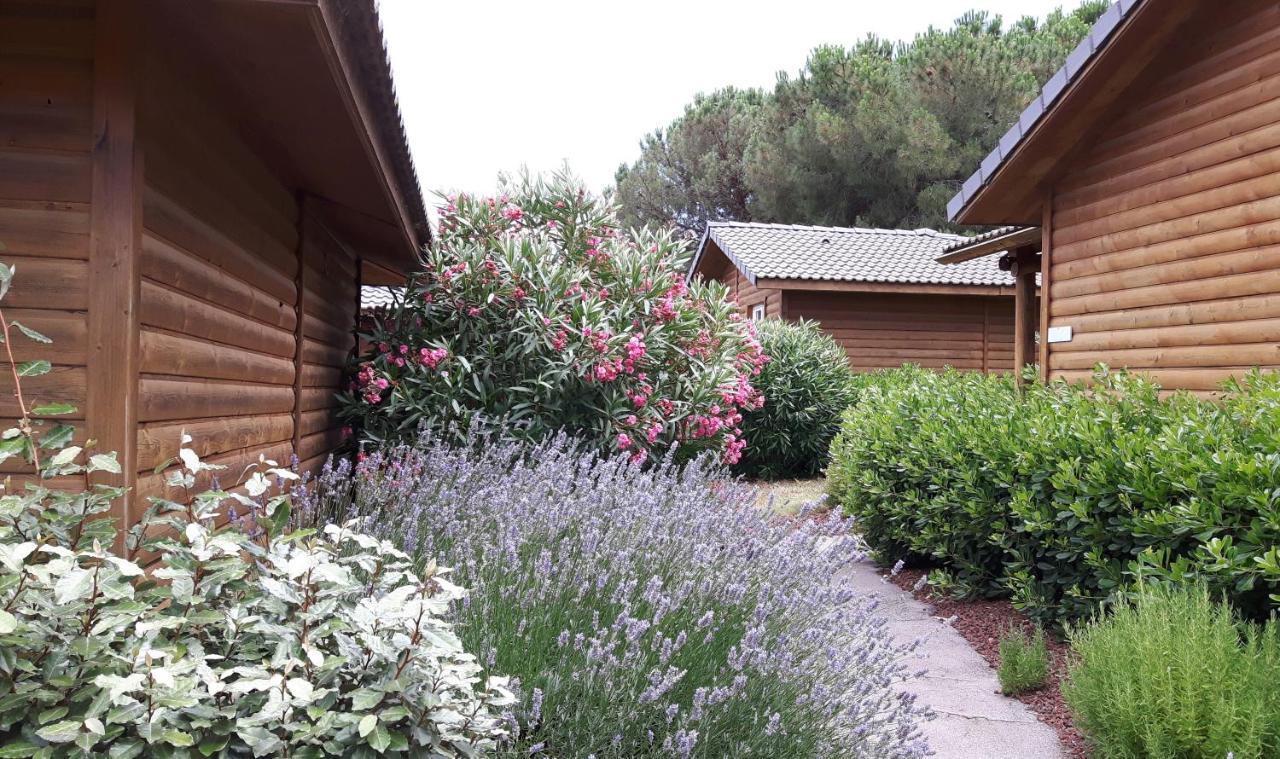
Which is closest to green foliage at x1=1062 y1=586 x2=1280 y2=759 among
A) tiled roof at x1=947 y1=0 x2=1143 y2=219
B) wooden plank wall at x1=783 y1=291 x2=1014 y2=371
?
tiled roof at x1=947 y1=0 x2=1143 y2=219

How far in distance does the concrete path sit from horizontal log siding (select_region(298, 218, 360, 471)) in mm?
4320

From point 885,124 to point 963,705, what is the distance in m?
24.1

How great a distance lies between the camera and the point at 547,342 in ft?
24.5

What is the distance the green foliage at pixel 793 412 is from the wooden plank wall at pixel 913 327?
176 inches

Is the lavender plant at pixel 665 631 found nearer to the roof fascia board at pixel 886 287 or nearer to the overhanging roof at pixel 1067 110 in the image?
the overhanging roof at pixel 1067 110

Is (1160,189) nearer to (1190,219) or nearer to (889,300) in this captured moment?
(1190,219)

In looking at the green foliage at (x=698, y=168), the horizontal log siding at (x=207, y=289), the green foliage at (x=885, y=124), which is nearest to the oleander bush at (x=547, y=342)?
the horizontal log siding at (x=207, y=289)

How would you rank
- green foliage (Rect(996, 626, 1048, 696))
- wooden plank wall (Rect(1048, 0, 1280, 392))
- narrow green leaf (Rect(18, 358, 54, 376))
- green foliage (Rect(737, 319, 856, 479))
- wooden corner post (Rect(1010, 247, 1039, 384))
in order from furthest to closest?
green foliage (Rect(737, 319, 856, 479))
wooden corner post (Rect(1010, 247, 1039, 384))
wooden plank wall (Rect(1048, 0, 1280, 392))
green foliage (Rect(996, 626, 1048, 696))
narrow green leaf (Rect(18, 358, 54, 376))

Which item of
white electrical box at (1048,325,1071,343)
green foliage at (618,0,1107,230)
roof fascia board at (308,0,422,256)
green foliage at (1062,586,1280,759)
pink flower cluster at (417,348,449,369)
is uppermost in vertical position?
green foliage at (618,0,1107,230)

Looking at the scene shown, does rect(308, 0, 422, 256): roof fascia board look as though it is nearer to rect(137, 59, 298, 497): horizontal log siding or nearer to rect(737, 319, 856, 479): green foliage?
rect(137, 59, 298, 497): horizontal log siding

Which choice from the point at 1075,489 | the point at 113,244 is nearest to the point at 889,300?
the point at 1075,489

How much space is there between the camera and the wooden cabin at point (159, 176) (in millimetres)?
2920

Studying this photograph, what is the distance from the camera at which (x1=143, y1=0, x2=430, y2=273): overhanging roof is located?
304 centimetres

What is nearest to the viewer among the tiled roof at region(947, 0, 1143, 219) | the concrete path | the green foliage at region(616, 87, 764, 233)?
the concrete path
